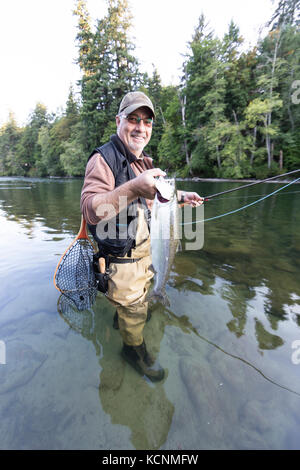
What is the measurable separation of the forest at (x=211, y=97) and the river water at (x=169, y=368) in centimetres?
1816

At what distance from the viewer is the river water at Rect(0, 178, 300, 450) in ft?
6.91

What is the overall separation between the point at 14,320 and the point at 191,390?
9.70 feet

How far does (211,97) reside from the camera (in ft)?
96.5

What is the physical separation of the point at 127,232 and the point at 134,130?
126cm

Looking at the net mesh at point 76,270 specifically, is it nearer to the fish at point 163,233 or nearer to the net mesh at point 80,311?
the net mesh at point 80,311

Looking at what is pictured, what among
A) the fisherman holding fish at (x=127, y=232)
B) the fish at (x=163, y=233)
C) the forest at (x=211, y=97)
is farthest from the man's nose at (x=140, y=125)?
the forest at (x=211, y=97)

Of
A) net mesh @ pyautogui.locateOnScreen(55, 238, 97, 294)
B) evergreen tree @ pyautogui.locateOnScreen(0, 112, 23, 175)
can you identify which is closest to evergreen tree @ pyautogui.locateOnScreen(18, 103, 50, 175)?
evergreen tree @ pyautogui.locateOnScreen(0, 112, 23, 175)

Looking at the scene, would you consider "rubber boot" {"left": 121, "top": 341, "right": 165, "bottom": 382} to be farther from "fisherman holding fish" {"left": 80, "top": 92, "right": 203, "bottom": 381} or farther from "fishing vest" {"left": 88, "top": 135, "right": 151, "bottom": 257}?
"fishing vest" {"left": 88, "top": 135, "right": 151, "bottom": 257}

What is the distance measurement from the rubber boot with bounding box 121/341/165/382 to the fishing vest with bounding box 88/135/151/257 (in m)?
1.26

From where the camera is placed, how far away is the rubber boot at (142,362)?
2684 mm

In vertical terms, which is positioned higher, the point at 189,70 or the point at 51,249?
the point at 189,70

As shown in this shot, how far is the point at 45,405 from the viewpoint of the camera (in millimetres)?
2352
